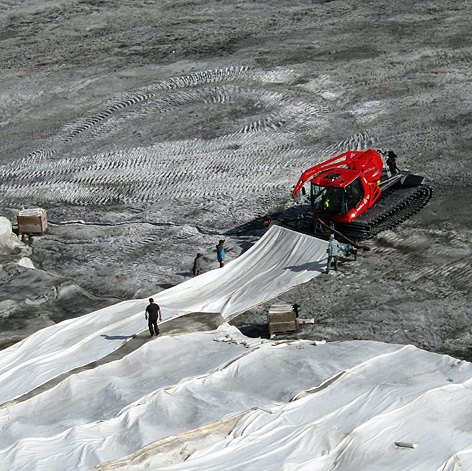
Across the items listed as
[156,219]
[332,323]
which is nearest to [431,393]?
[332,323]

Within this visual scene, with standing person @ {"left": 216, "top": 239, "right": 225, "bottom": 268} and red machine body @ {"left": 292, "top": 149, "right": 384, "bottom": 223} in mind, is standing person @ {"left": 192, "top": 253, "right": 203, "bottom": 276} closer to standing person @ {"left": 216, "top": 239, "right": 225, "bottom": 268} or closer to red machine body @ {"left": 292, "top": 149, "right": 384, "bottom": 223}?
standing person @ {"left": 216, "top": 239, "right": 225, "bottom": 268}

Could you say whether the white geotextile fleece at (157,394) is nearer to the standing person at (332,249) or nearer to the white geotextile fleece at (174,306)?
the white geotextile fleece at (174,306)

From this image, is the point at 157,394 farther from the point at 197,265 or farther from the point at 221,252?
the point at 221,252

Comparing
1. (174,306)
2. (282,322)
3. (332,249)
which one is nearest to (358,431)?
(282,322)

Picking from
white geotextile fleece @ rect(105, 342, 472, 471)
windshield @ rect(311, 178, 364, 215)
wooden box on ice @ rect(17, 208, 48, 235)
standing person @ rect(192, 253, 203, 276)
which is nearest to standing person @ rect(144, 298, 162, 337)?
standing person @ rect(192, 253, 203, 276)

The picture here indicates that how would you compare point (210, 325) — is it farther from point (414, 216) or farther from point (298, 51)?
point (298, 51)

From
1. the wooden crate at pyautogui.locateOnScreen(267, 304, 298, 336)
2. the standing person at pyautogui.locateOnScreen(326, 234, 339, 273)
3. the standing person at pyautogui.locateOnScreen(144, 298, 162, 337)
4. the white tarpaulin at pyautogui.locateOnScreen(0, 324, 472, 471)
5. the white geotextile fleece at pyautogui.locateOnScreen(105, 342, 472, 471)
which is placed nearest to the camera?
the white geotextile fleece at pyautogui.locateOnScreen(105, 342, 472, 471)
